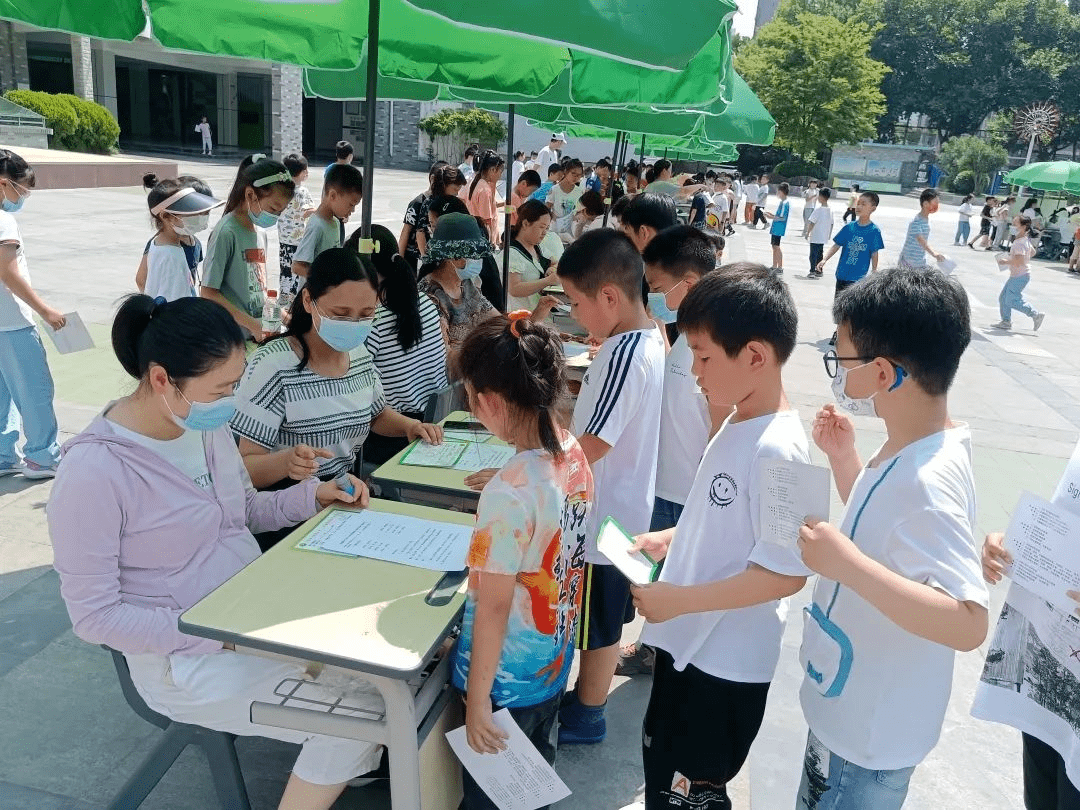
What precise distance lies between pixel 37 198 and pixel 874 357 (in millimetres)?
16428

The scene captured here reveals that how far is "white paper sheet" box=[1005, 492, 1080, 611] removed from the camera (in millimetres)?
1495

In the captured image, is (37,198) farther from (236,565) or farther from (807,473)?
(807,473)

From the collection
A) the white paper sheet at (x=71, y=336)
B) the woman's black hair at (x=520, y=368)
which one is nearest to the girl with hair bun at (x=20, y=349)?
the white paper sheet at (x=71, y=336)

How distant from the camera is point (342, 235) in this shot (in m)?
5.54

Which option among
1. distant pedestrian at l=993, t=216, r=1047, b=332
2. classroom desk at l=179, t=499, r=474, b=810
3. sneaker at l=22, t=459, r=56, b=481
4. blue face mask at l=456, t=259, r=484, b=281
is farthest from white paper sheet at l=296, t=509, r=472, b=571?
distant pedestrian at l=993, t=216, r=1047, b=332

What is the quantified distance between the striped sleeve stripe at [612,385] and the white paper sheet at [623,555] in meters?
0.50

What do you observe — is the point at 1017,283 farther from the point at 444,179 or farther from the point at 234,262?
the point at 234,262

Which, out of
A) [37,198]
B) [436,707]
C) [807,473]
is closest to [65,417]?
[436,707]

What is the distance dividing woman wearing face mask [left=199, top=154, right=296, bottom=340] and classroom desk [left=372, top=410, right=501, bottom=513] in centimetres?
210

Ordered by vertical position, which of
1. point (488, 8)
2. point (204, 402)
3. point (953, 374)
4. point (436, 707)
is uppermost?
point (488, 8)

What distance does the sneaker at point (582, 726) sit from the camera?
9.20 ft

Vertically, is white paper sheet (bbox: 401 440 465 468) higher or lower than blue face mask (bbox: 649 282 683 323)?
lower

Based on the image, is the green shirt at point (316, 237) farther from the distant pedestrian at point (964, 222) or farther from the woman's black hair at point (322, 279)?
the distant pedestrian at point (964, 222)

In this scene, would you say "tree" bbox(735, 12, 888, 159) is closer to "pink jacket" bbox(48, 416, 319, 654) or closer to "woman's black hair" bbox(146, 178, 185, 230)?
"woman's black hair" bbox(146, 178, 185, 230)
